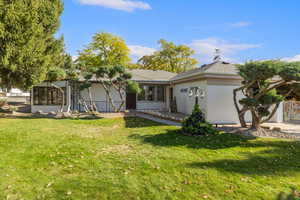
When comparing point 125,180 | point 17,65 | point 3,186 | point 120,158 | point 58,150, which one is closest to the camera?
point 3,186

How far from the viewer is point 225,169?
443 centimetres

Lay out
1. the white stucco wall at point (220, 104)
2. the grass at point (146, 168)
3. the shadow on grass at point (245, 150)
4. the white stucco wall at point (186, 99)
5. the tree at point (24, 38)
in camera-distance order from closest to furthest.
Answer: the grass at point (146, 168)
the shadow on grass at point (245, 150)
the white stucco wall at point (220, 104)
the white stucco wall at point (186, 99)
the tree at point (24, 38)

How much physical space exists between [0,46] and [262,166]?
1444cm

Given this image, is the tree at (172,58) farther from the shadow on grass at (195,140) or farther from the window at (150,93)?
the shadow on grass at (195,140)

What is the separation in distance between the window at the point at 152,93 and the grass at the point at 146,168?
10551mm

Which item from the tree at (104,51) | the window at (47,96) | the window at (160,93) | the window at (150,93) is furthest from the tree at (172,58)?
the window at (47,96)

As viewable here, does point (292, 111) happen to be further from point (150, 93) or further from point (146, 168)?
point (146, 168)

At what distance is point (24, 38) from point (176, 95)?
37.8ft

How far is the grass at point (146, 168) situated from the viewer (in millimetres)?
3377

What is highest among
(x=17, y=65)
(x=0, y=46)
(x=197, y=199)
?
(x=0, y=46)

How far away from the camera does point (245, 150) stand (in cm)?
595

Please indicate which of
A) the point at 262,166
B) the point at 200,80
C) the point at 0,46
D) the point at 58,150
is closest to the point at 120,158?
the point at 58,150

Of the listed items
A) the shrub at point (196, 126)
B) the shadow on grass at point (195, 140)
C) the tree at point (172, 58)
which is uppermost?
the tree at point (172, 58)

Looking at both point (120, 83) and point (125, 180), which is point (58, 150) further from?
point (120, 83)
